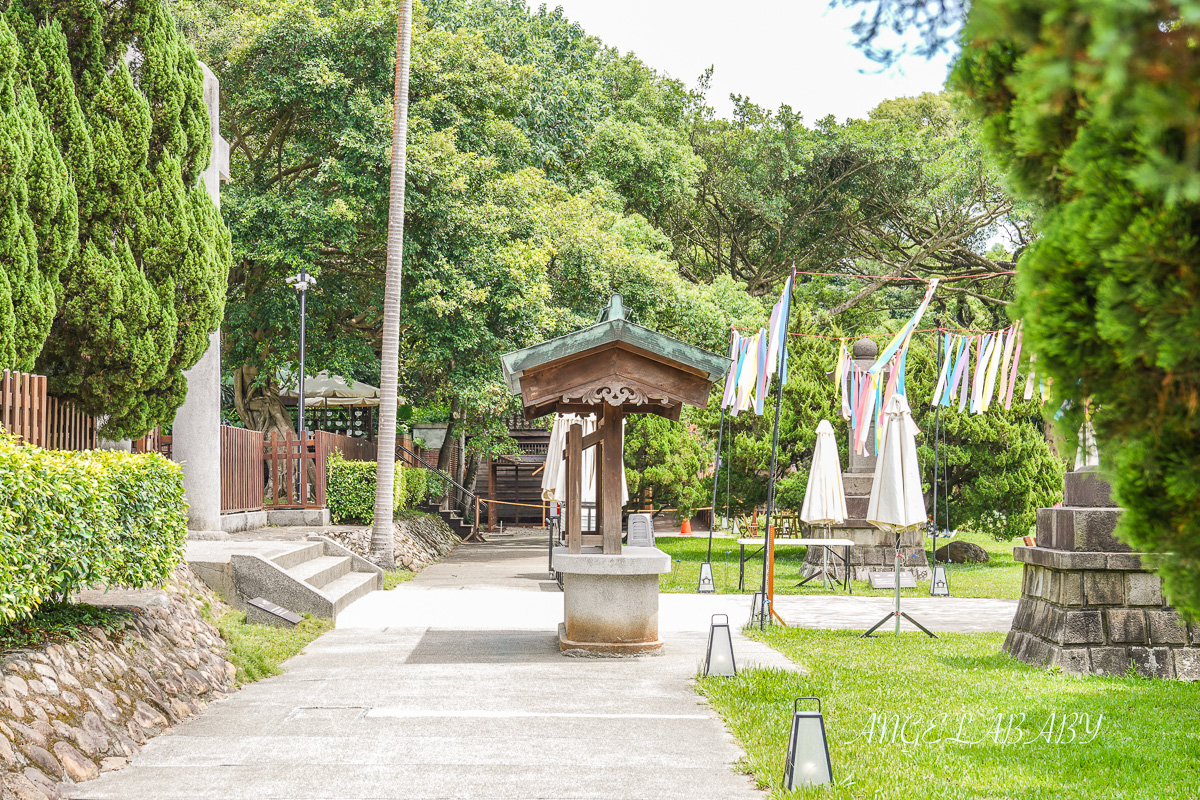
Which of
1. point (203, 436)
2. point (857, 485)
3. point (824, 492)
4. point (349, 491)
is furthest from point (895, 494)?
point (349, 491)

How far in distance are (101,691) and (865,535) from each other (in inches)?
578

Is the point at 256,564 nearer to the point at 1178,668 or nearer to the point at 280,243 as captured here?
the point at 1178,668

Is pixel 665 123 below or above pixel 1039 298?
above

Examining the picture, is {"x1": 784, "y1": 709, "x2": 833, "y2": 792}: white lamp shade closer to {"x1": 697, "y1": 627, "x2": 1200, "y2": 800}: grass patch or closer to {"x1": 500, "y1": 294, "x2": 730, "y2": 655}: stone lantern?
{"x1": 697, "y1": 627, "x2": 1200, "y2": 800}: grass patch

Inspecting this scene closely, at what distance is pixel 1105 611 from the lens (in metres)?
8.44

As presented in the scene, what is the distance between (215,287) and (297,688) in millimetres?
6302

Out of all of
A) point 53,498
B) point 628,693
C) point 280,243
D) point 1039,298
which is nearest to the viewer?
point 1039,298

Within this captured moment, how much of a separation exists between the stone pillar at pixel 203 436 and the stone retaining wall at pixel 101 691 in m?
6.18

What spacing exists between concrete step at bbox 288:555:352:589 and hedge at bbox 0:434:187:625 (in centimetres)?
353

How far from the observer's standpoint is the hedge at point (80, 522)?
17.0 ft

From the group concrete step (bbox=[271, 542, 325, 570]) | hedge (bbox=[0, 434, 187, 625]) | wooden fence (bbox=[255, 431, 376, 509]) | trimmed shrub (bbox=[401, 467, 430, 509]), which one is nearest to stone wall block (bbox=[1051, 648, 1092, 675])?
hedge (bbox=[0, 434, 187, 625])

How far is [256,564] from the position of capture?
10.6 meters

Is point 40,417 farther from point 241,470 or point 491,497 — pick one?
point 491,497

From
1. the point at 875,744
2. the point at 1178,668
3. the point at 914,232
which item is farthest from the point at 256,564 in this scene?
the point at 914,232
